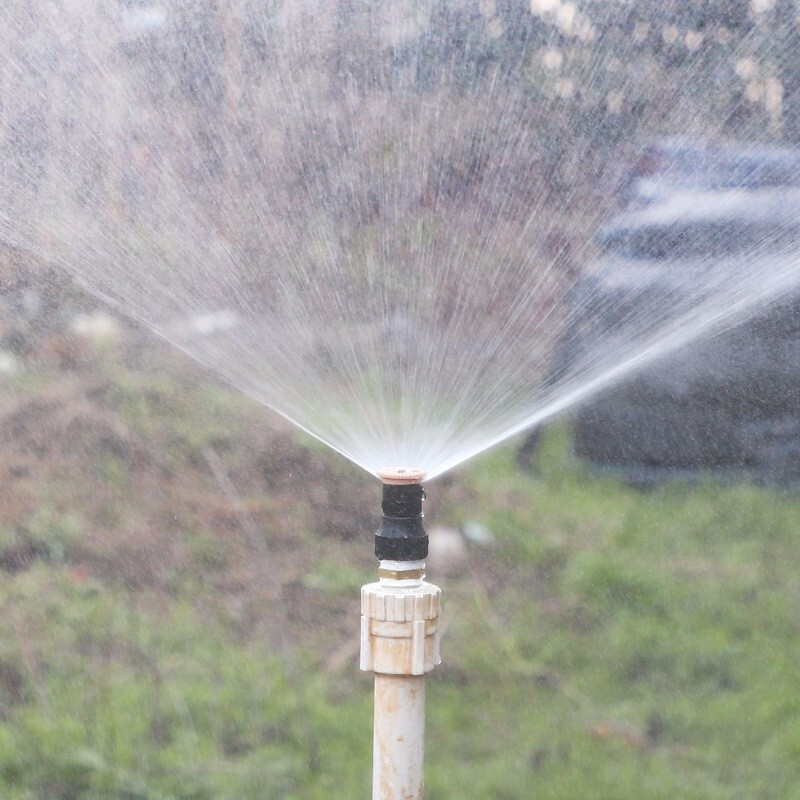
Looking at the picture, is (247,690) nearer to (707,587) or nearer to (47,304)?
(707,587)

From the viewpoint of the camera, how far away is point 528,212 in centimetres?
422

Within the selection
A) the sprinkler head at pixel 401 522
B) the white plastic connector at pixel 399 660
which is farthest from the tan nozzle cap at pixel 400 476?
the white plastic connector at pixel 399 660

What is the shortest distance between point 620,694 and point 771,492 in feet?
4.31

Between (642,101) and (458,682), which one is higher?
(642,101)

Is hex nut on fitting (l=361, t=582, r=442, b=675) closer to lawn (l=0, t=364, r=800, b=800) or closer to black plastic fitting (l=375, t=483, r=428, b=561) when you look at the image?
black plastic fitting (l=375, t=483, r=428, b=561)

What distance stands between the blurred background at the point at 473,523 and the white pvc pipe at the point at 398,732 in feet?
1.85

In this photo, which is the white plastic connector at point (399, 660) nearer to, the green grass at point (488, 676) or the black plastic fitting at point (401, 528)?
the black plastic fitting at point (401, 528)

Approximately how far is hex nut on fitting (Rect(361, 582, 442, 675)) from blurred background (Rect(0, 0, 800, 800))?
2.26 feet

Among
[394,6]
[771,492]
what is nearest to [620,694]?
[771,492]

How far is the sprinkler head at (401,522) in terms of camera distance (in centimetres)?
192

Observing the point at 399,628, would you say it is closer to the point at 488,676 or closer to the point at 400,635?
the point at 400,635

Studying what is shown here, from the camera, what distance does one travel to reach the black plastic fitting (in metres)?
1.92

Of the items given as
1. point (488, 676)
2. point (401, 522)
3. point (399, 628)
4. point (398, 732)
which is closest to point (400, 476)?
point (401, 522)

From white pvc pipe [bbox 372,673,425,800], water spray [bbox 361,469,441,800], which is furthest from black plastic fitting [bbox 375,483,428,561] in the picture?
white pvc pipe [bbox 372,673,425,800]
